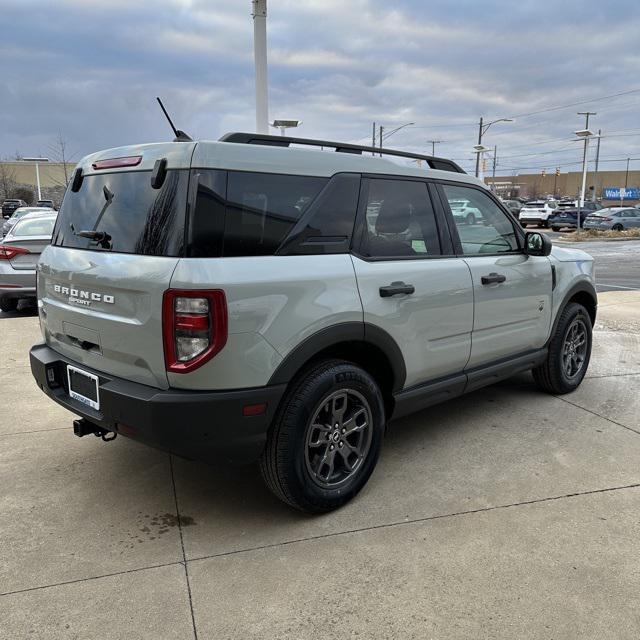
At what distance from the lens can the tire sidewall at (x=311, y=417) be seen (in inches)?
115

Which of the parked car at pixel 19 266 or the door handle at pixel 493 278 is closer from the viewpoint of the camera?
the door handle at pixel 493 278

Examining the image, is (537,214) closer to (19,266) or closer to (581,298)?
(19,266)

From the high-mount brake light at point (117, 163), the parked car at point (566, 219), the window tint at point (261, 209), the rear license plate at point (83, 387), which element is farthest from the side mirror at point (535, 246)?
the parked car at point (566, 219)

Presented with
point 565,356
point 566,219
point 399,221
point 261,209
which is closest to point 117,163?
point 261,209

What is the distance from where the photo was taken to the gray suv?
2.65m

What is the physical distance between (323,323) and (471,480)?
58.0 inches

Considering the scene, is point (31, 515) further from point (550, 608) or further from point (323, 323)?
point (550, 608)

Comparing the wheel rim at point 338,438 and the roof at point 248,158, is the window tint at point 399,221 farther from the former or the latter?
the wheel rim at point 338,438

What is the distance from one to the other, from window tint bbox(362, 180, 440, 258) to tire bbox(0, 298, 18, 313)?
25.3 feet

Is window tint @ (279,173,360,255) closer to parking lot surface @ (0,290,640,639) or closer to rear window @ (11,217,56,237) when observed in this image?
parking lot surface @ (0,290,640,639)

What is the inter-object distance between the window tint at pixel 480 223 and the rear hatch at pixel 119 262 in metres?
2.01

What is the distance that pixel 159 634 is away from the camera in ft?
7.62

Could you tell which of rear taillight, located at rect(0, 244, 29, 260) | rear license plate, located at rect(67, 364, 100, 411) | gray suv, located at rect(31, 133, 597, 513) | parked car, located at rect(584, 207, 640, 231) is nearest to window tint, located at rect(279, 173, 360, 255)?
gray suv, located at rect(31, 133, 597, 513)

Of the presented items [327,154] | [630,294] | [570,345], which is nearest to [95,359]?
[327,154]
